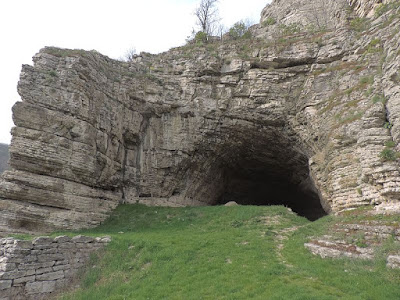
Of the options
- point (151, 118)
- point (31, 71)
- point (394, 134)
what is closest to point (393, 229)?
point (394, 134)

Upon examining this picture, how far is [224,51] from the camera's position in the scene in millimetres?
23406

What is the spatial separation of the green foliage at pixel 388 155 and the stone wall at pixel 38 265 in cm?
1365

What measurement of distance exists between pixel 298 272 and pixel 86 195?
43.0ft

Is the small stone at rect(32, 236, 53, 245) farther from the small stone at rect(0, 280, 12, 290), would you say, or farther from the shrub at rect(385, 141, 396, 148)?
the shrub at rect(385, 141, 396, 148)

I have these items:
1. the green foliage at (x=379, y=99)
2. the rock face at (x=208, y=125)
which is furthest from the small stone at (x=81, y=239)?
the green foliage at (x=379, y=99)

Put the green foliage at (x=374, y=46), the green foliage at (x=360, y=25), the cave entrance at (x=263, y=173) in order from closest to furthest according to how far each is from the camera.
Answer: the green foliage at (x=374, y=46), the green foliage at (x=360, y=25), the cave entrance at (x=263, y=173)

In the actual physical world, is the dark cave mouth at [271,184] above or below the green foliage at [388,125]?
below

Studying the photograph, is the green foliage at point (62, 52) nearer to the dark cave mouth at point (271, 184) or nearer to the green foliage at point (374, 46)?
the dark cave mouth at point (271, 184)

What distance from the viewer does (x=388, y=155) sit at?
12.8 meters

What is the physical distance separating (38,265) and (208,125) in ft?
47.9

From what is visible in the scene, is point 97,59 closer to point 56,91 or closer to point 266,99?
point 56,91

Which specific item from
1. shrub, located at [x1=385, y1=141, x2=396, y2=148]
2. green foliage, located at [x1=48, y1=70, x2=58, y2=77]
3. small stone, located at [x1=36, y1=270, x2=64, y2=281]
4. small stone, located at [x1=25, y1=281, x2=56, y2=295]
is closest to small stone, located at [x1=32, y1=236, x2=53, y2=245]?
small stone, located at [x1=36, y1=270, x2=64, y2=281]

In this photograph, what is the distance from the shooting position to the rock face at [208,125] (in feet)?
48.6

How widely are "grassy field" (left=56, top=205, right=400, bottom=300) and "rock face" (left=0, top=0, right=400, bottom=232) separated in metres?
3.64
